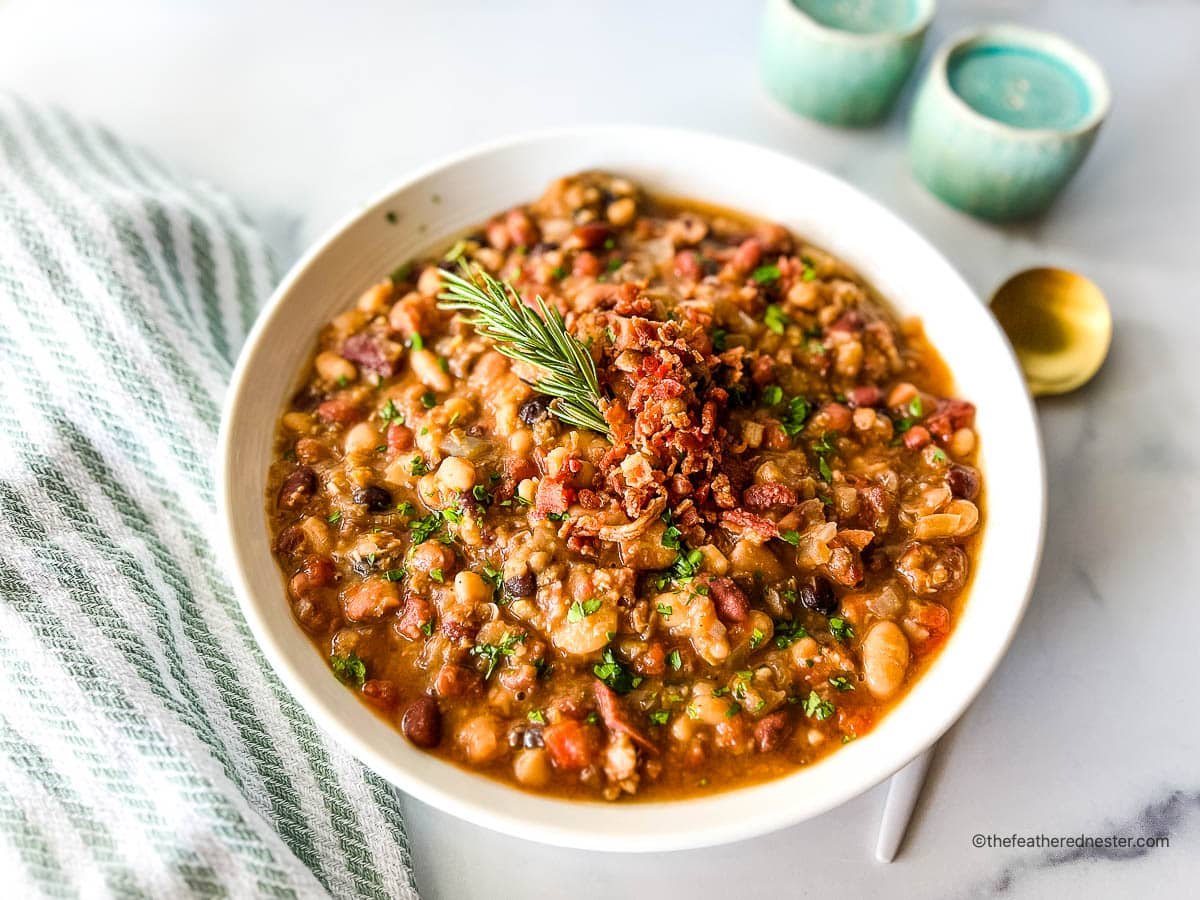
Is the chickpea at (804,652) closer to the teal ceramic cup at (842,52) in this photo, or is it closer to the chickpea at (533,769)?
the chickpea at (533,769)

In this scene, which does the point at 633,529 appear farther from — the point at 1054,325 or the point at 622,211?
the point at 1054,325

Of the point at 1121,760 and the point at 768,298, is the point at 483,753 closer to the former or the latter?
the point at 768,298

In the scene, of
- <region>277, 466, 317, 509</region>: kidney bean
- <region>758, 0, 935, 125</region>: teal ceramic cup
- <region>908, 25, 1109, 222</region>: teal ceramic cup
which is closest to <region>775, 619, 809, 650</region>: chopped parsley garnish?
<region>277, 466, 317, 509</region>: kidney bean

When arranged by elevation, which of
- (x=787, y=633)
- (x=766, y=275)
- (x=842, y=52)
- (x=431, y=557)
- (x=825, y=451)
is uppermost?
(x=842, y=52)

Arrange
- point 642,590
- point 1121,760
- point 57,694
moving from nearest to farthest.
A: point 57,694
point 642,590
point 1121,760

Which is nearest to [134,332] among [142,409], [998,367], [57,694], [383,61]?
[142,409]

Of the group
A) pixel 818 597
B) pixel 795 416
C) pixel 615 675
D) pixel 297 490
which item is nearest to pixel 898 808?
pixel 818 597
